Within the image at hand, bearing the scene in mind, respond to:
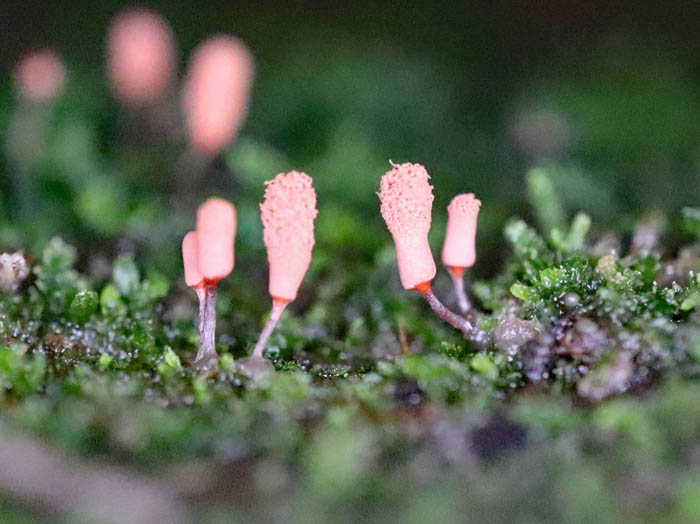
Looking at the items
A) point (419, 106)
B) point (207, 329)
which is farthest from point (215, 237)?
point (419, 106)

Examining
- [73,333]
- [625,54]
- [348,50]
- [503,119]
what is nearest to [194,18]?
[348,50]

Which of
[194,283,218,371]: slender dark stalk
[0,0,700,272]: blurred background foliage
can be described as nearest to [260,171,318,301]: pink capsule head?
[194,283,218,371]: slender dark stalk

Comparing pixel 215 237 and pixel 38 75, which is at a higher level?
pixel 215 237

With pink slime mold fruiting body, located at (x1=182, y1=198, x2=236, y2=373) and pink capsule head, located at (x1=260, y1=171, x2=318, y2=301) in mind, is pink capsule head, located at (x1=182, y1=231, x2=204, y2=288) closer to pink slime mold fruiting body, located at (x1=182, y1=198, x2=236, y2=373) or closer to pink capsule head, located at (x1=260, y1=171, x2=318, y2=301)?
pink slime mold fruiting body, located at (x1=182, y1=198, x2=236, y2=373)

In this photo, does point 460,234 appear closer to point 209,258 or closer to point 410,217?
point 410,217

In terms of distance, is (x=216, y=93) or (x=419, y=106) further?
(x=419, y=106)

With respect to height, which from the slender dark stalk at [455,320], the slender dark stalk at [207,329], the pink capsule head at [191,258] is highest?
the slender dark stalk at [455,320]

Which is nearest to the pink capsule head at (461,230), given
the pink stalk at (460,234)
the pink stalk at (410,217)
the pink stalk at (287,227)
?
the pink stalk at (460,234)

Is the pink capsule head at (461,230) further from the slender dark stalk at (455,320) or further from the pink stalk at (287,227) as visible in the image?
the pink stalk at (287,227)
